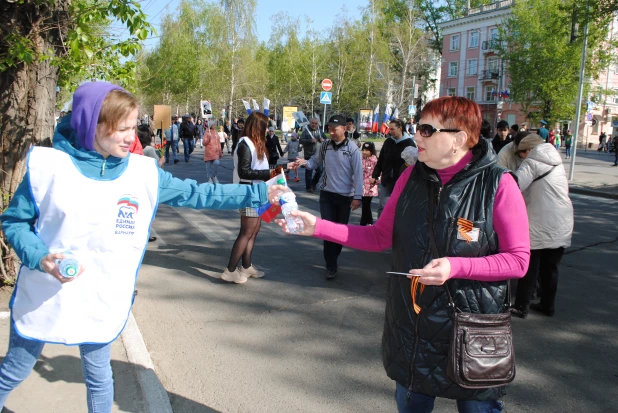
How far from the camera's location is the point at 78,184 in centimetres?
229

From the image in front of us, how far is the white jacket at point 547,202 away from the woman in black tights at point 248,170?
2660mm

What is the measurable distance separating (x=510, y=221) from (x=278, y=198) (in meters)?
1.17

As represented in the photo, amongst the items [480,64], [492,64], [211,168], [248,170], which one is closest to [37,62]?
[248,170]

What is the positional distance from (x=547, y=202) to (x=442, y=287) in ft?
11.2

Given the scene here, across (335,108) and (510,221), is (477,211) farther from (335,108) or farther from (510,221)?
(335,108)

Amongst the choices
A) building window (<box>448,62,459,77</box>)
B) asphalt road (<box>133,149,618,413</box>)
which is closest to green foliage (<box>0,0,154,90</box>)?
asphalt road (<box>133,149,618,413</box>)

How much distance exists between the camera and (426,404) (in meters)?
2.40

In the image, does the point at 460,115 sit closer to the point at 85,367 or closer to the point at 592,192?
the point at 85,367

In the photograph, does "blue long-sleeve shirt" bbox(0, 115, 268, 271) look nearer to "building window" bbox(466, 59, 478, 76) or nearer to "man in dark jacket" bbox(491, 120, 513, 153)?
"man in dark jacket" bbox(491, 120, 513, 153)

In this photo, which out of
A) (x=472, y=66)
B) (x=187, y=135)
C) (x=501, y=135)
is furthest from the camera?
(x=472, y=66)

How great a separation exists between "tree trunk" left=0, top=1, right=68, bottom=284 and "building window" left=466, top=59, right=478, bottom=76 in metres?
66.4

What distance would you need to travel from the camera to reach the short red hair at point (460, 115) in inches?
90.4

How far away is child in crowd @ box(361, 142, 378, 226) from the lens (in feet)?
28.6

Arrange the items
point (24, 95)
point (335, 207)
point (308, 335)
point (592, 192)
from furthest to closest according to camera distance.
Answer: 1. point (592, 192)
2. point (335, 207)
3. point (24, 95)
4. point (308, 335)
